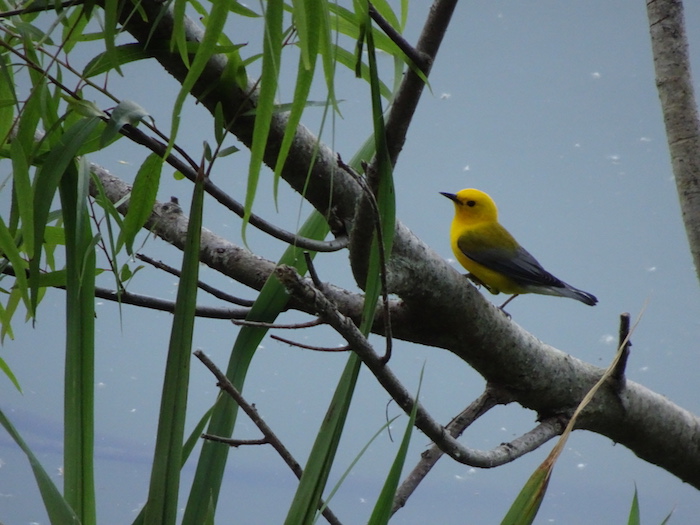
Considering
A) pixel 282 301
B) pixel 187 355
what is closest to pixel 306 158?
pixel 282 301

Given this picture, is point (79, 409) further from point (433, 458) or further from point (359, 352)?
point (433, 458)

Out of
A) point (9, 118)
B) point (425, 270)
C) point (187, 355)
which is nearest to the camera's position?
point (187, 355)

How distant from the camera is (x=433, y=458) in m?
0.62

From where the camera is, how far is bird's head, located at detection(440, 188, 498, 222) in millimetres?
1373

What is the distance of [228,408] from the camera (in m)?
0.40

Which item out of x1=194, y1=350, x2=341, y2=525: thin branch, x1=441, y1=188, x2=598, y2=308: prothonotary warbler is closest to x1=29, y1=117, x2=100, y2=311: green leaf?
x1=194, y1=350, x2=341, y2=525: thin branch

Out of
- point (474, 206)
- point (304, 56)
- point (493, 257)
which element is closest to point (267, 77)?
point (304, 56)

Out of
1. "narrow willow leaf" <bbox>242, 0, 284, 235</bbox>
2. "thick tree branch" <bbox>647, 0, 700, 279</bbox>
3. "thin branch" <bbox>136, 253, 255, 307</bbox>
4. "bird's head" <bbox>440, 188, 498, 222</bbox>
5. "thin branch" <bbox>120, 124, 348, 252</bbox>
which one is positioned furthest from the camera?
"bird's head" <bbox>440, 188, 498, 222</bbox>

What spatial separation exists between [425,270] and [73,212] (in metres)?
0.28

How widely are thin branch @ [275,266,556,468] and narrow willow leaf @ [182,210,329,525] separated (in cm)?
9

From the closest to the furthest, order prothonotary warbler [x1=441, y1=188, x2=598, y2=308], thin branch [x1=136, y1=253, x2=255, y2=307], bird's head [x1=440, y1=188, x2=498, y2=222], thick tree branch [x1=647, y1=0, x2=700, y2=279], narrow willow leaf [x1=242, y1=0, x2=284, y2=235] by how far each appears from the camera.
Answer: narrow willow leaf [x1=242, y1=0, x2=284, y2=235]
thin branch [x1=136, y1=253, x2=255, y2=307]
thick tree branch [x1=647, y1=0, x2=700, y2=279]
prothonotary warbler [x1=441, y1=188, x2=598, y2=308]
bird's head [x1=440, y1=188, x2=498, y2=222]

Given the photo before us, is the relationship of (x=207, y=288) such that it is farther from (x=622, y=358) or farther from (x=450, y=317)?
(x=622, y=358)

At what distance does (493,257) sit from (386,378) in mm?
895

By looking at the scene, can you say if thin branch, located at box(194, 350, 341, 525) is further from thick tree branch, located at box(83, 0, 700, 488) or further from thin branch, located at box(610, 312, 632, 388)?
thin branch, located at box(610, 312, 632, 388)
